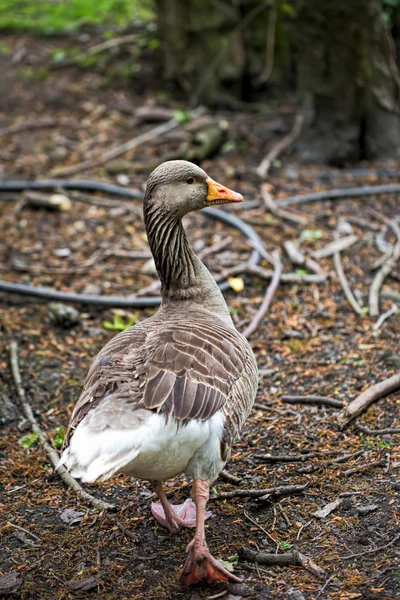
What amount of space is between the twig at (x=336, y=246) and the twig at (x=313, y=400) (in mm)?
2432

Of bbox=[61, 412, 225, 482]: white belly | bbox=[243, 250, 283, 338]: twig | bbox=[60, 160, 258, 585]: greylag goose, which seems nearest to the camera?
bbox=[61, 412, 225, 482]: white belly

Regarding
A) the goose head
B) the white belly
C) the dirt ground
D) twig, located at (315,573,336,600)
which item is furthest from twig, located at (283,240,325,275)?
twig, located at (315,573,336,600)

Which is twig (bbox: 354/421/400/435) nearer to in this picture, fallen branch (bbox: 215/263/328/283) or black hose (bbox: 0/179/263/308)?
fallen branch (bbox: 215/263/328/283)

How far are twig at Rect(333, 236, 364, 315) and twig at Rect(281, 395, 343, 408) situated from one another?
1424mm

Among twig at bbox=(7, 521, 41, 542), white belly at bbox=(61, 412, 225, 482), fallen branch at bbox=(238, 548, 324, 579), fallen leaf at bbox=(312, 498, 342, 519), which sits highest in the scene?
white belly at bbox=(61, 412, 225, 482)

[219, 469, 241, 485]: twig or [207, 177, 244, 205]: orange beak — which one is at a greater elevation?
[207, 177, 244, 205]: orange beak

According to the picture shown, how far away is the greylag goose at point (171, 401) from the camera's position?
3.62 metres

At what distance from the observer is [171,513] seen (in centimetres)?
439

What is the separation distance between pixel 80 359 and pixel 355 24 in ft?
17.3

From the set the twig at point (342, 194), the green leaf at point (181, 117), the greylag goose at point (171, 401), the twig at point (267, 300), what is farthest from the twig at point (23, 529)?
the green leaf at point (181, 117)

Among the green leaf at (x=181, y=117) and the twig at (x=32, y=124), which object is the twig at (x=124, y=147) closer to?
the green leaf at (x=181, y=117)

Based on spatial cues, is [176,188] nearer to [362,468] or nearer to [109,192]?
[362,468]

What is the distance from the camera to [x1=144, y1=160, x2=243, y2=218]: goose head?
489cm

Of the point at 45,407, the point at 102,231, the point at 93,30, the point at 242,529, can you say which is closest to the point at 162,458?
the point at 242,529
